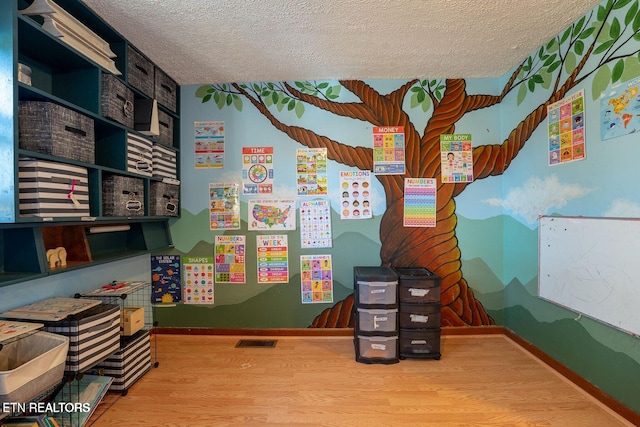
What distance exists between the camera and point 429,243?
2500 mm

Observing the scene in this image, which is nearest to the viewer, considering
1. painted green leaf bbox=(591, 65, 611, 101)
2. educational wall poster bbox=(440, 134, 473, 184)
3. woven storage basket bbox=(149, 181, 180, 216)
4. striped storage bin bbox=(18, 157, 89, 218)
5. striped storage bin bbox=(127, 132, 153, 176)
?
striped storage bin bbox=(18, 157, 89, 218)

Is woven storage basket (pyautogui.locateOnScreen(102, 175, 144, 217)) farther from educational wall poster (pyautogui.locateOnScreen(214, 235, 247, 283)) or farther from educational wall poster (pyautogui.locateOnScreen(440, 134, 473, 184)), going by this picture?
educational wall poster (pyautogui.locateOnScreen(440, 134, 473, 184))

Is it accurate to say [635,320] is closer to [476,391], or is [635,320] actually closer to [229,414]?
[476,391]

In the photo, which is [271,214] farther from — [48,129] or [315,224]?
[48,129]

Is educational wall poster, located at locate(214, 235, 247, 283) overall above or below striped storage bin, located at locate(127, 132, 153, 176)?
below

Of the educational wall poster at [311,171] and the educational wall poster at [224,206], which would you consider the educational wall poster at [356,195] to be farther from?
the educational wall poster at [224,206]

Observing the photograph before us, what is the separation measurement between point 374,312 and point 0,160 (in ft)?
7.79

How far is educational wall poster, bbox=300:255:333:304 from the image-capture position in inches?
99.6

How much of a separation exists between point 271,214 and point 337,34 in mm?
1559

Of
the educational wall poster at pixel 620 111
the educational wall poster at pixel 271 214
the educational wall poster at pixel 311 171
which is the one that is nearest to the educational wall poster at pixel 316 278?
the educational wall poster at pixel 271 214

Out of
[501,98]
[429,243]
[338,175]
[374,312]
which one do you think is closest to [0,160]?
[338,175]

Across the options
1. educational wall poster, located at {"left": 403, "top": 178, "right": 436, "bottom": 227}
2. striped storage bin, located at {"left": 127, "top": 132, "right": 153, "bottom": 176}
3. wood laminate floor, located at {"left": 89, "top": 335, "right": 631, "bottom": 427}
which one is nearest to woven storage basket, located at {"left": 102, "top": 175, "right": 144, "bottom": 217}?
striped storage bin, located at {"left": 127, "top": 132, "right": 153, "bottom": 176}

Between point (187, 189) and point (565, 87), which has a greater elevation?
point (565, 87)

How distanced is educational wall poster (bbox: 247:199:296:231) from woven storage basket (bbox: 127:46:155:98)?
1.23m
